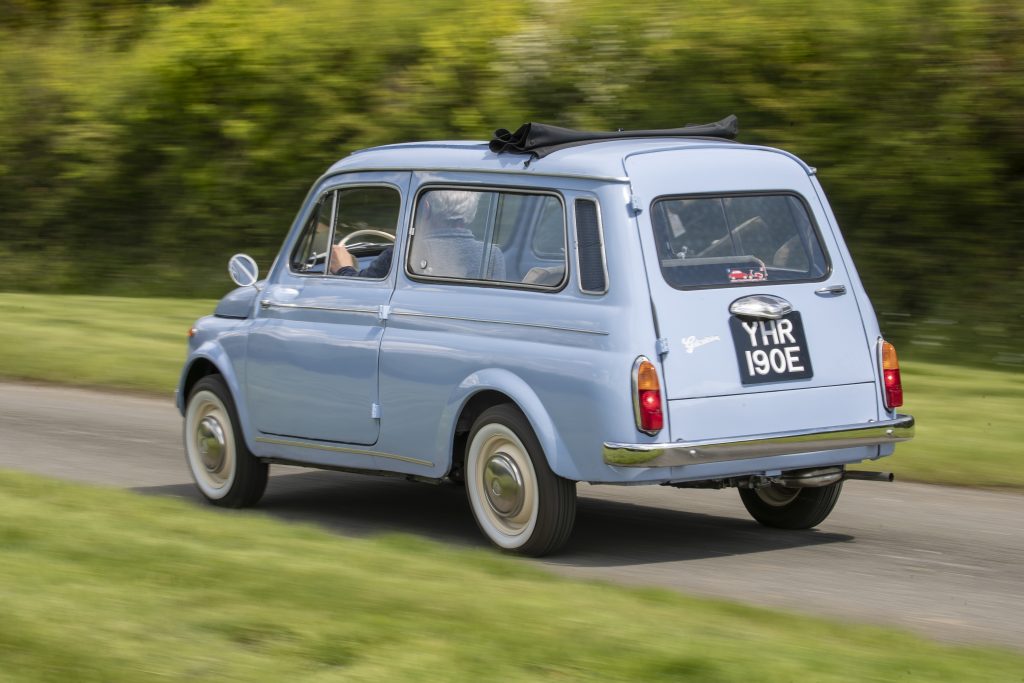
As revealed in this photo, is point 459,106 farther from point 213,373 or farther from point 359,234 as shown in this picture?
point 359,234

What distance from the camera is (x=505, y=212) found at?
7918 mm

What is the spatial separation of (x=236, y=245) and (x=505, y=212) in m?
15.9

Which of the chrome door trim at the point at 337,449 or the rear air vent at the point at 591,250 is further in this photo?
the chrome door trim at the point at 337,449

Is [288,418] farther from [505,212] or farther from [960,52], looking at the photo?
[960,52]

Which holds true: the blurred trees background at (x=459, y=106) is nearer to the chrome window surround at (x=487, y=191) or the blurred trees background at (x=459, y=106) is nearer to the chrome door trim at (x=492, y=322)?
the chrome window surround at (x=487, y=191)

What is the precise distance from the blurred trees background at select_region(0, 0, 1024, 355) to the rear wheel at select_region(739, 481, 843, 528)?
25.2ft

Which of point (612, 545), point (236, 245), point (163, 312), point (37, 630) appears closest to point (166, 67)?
point (236, 245)

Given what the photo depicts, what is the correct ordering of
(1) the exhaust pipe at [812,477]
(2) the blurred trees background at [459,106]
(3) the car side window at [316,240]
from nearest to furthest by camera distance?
(1) the exhaust pipe at [812,477] → (3) the car side window at [316,240] → (2) the blurred trees background at [459,106]

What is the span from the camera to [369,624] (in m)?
5.44

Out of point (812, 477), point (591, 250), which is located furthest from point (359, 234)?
point (812, 477)

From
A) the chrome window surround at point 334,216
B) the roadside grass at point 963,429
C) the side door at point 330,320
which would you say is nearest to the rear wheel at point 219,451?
the side door at point 330,320

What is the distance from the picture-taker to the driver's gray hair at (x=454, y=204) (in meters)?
8.11

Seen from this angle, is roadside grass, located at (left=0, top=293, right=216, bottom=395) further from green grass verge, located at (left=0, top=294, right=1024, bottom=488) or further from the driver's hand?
the driver's hand

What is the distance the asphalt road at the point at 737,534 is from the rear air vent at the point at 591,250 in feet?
4.41
